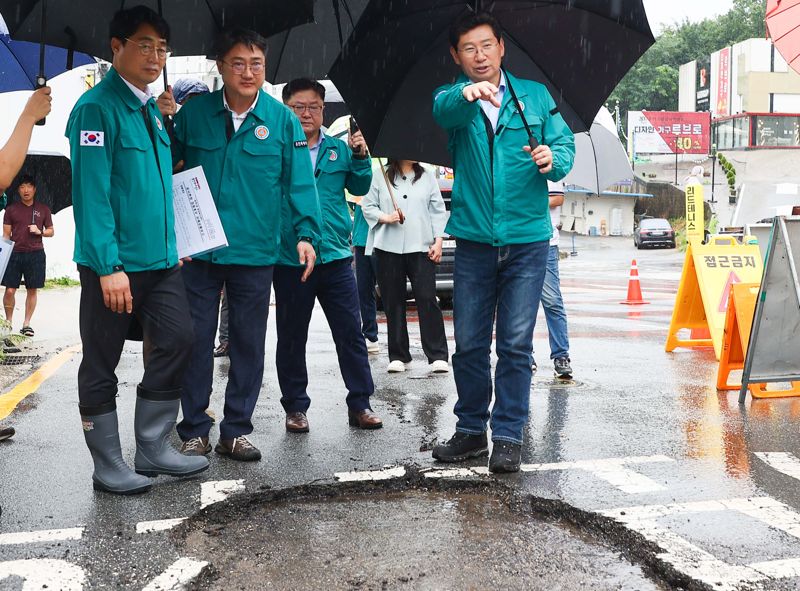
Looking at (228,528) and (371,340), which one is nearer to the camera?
(228,528)

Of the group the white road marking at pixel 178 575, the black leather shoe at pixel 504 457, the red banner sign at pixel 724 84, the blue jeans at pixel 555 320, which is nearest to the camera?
the white road marking at pixel 178 575

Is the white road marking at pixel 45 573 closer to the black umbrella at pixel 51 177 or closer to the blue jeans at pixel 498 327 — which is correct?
the blue jeans at pixel 498 327

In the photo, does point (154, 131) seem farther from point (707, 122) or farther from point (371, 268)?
point (707, 122)

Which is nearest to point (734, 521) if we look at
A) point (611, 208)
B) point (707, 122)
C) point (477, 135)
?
point (477, 135)

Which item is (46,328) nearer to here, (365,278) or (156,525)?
(365,278)

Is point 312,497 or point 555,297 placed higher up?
point 555,297

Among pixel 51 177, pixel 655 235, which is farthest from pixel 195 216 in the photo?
pixel 655 235

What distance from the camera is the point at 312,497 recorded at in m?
4.48

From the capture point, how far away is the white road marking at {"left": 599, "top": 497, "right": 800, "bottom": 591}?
343 centimetres

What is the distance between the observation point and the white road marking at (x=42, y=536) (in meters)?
3.86

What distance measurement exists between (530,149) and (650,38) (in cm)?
106

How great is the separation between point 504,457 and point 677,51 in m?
104

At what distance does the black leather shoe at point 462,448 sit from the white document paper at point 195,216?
1531mm

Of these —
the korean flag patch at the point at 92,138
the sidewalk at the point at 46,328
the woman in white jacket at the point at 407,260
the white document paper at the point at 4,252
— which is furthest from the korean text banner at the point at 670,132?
the korean flag patch at the point at 92,138
